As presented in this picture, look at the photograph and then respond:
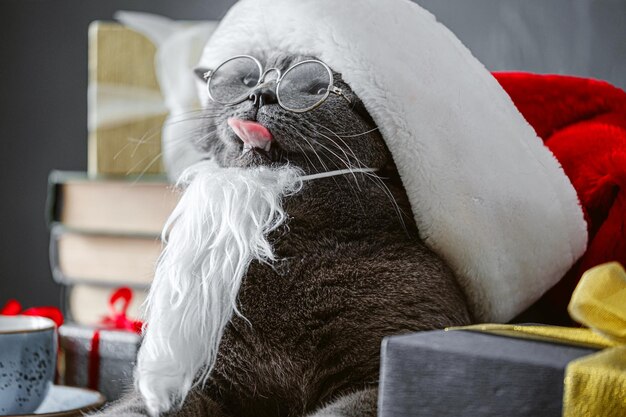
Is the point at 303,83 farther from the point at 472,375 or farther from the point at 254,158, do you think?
the point at 472,375

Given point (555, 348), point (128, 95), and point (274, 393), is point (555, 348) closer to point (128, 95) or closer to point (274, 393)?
point (274, 393)

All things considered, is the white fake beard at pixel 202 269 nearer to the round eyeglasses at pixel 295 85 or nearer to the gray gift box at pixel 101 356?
the round eyeglasses at pixel 295 85

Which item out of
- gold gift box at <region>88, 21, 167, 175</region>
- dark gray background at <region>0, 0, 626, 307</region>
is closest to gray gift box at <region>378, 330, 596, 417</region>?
gold gift box at <region>88, 21, 167, 175</region>

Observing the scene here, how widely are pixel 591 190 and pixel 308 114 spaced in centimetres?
24

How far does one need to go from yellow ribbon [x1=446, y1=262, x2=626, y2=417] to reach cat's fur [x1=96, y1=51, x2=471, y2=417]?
0.31 ft

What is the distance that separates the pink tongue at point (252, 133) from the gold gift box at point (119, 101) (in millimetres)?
704

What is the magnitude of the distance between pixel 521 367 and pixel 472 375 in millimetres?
25

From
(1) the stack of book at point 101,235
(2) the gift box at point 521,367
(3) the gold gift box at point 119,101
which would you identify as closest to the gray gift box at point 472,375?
(2) the gift box at point 521,367

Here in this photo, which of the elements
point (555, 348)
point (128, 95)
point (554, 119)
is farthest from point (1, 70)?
point (555, 348)

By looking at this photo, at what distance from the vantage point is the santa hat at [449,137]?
0.52 m

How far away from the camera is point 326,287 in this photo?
0.52 meters

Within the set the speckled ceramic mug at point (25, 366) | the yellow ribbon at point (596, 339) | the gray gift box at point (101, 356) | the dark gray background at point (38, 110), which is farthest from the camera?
the dark gray background at point (38, 110)

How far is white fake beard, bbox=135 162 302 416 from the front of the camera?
47 centimetres

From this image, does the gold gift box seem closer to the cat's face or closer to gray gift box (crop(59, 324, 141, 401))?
gray gift box (crop(59, 324, 141, 401))
